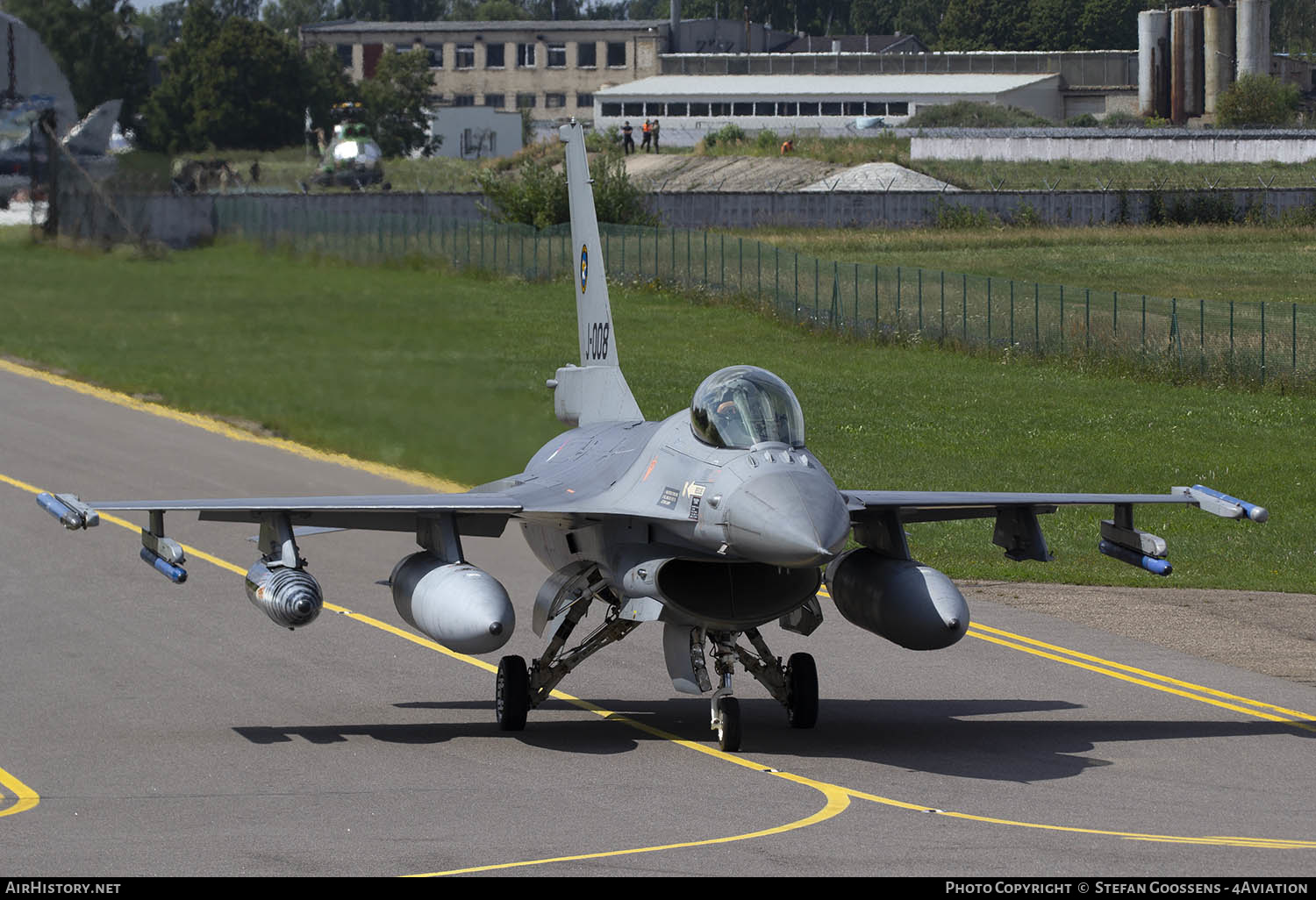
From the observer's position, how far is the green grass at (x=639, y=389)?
109ft

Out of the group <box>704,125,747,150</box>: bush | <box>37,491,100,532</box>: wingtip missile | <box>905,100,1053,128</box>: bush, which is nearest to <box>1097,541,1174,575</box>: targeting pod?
<box>37,491,100,532</box>: wingtip missile

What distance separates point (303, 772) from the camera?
1700 cm

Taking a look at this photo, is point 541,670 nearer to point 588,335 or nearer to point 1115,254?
point 588,335

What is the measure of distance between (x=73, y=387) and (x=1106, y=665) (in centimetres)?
3344

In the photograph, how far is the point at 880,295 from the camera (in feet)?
198

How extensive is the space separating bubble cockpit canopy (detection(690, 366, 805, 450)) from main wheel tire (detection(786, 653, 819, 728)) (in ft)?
10.5

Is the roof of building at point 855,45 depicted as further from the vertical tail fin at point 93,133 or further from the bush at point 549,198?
the vertical tail fin at point 93,133

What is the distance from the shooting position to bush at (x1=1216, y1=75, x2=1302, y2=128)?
138 m

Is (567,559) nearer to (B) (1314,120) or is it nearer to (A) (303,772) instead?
(A) (303,772)

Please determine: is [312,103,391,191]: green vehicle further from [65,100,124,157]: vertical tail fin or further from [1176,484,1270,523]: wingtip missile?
[1176,484,1270,523]: wingtip missile

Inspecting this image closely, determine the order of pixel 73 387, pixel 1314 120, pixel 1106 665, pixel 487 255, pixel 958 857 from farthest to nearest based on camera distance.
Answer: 1. pixel 1314 120
2. pixel 487 255
3. pixel 73 387
4. pixel 1106 665
5. pixel 958 857

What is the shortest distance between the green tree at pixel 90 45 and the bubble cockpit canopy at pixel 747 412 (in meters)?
43.0

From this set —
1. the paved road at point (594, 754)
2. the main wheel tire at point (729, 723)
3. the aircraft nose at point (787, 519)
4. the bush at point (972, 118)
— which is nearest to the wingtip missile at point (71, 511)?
the paved road at point (594, 754)
